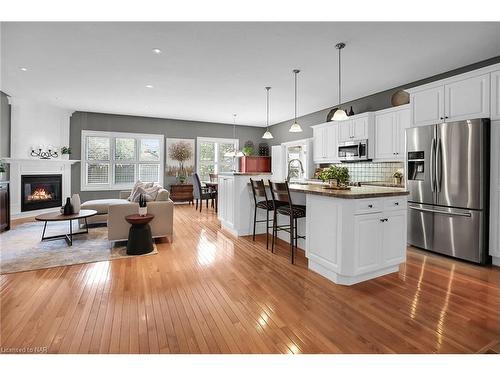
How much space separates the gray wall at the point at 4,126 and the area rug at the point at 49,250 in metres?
2.20

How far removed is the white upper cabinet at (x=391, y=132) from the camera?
4473 mm

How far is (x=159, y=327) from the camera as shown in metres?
1.87

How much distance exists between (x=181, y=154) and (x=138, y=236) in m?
5.15

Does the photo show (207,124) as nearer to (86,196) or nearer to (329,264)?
(86,196)

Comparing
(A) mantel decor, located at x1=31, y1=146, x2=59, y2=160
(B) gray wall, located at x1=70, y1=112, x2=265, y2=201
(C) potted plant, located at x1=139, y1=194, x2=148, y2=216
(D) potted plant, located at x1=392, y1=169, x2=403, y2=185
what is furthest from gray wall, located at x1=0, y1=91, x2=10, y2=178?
(D) potted plant, located at x1=392, y1=169, x2=403, y2=185

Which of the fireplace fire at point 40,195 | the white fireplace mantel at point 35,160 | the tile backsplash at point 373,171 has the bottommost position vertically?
the fireplace fire at point 40,195

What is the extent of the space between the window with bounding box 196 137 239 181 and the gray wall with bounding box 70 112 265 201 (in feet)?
0.66

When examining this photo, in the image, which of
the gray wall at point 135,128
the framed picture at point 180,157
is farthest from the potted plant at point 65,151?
the framed picture at point 180,157

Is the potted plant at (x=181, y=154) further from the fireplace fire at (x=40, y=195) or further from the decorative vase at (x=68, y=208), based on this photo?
the decorative vase at (x=68, y=208)

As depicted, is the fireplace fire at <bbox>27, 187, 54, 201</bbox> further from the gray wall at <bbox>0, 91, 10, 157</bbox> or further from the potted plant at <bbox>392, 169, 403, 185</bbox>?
the potted plant at <bbox>392, 169, 403, 185</bbox>

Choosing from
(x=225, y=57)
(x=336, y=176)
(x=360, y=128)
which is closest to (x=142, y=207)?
(x=225, y=57)

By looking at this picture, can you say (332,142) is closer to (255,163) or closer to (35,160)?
(255,163)

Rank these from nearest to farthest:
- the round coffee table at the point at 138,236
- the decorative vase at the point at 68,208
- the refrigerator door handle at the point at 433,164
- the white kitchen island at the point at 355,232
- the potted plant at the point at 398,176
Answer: the white kitchen island at the point at 355,232 → the round coffee table at the point at 138,236 → the refrigerator door handle at the point at 433,164 → the decorative vase at the point at 68,208 → the potted plant at the point at 398,176
